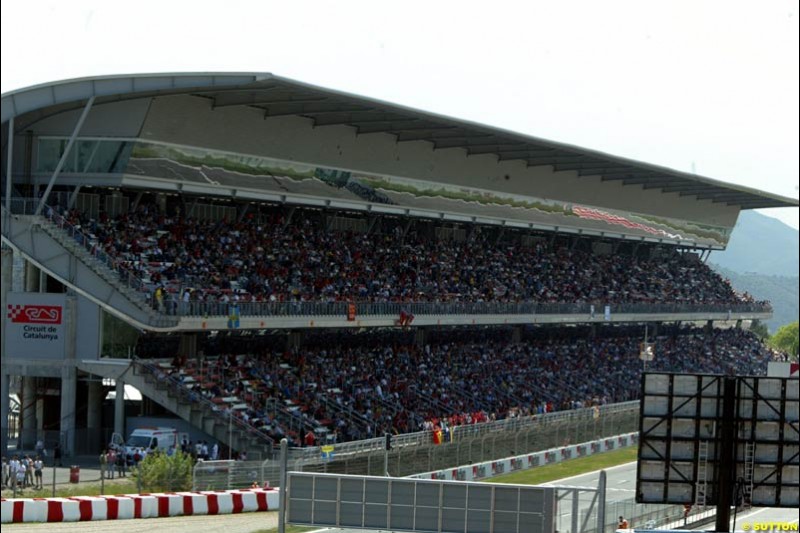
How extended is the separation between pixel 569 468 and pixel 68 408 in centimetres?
1834

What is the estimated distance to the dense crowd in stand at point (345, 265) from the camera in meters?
46.4

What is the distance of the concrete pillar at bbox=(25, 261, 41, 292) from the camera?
45844mm

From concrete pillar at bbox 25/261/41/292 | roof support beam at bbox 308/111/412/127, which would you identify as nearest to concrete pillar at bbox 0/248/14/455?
concrete pillar at bbox 25/261/41/292

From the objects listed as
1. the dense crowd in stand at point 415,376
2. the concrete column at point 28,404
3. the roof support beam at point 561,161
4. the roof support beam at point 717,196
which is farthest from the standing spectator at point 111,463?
the roof support beam at point 717,196

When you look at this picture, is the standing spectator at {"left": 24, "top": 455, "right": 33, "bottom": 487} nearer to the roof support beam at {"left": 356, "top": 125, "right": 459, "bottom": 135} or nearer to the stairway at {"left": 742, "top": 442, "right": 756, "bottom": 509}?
the stairway at {"left": 742, "top": 442, "right": 756, "bottom": 509}

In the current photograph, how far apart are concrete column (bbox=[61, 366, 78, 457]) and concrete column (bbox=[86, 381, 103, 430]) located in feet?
2.27

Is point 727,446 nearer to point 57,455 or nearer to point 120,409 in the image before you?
point 57,455

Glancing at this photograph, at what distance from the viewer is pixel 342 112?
54281 mm

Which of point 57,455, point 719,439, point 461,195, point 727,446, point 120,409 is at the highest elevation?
point 461,195

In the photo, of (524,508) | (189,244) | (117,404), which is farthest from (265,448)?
(524,508)

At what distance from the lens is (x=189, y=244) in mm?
48812

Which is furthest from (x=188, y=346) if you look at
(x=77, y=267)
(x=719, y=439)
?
(x=719, y=439)

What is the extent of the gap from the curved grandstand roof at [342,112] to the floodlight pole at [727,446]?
23.7m

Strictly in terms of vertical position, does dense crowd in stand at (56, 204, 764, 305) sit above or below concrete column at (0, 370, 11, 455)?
above
